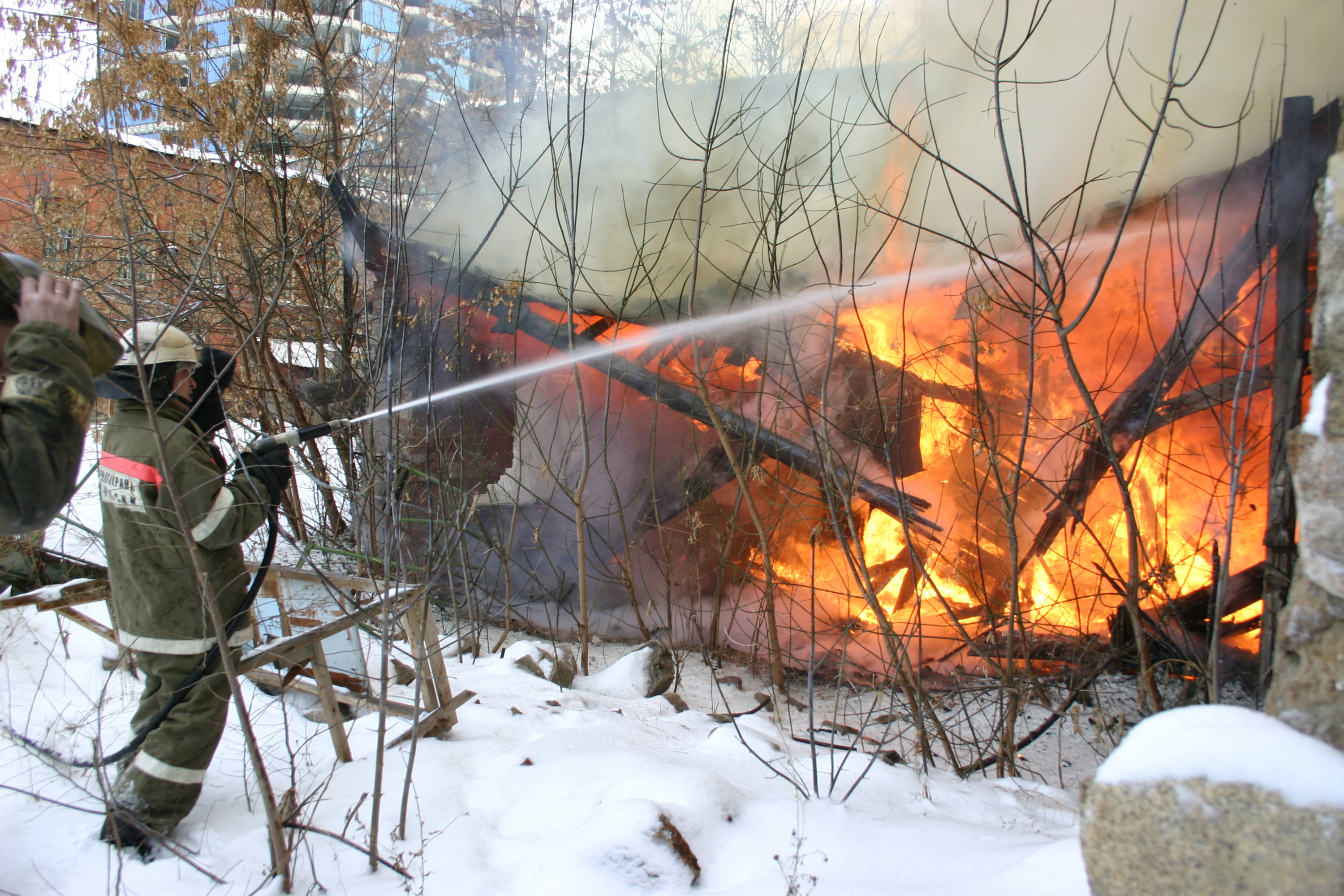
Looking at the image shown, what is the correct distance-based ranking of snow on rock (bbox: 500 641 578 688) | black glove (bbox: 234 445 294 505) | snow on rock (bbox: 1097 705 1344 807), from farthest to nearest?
snow on rock (bbox: 500 641 578 688) → black glove (bbox: 234 445 294 505) → snow on rock (bbox: 1097 705 1344 807)

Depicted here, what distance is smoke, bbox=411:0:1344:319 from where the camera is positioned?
473 centimetres

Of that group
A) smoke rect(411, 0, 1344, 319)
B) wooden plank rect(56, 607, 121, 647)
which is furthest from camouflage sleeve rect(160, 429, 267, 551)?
smoke rect(411, 0, 1344, 319)

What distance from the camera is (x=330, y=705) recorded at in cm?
287

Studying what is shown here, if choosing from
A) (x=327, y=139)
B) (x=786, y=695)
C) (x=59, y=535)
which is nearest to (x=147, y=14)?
(x=327, y=139)

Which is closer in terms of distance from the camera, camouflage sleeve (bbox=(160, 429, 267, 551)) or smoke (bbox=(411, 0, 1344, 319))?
camouflage sleeve (bbox=(160, 429, 267, 551))

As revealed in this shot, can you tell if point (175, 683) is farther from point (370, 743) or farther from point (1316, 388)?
point (1316, 388)

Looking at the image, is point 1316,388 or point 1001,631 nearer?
point 1316,388

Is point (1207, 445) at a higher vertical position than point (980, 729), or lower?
higher

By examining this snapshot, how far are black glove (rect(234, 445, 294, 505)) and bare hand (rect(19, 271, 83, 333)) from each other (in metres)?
1.09

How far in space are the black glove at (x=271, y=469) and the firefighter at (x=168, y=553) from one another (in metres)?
0.08

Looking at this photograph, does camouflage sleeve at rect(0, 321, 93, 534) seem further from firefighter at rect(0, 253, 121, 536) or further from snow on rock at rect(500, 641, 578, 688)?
snow on rock at rect(500, 641, 578, 688)

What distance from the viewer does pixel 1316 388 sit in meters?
1.32

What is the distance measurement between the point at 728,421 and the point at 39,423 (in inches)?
168

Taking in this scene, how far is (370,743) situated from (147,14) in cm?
701
